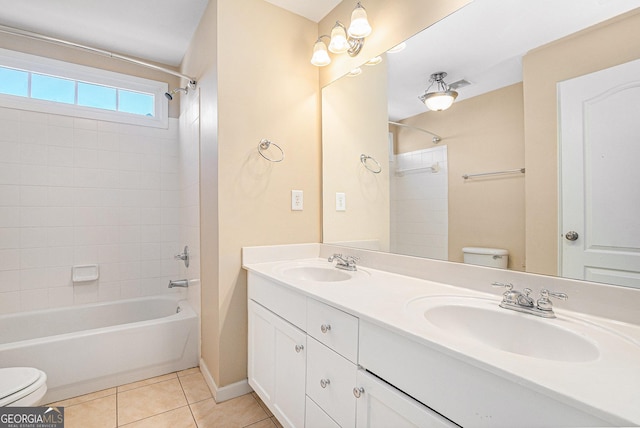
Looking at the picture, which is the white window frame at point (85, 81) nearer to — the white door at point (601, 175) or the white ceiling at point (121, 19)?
the white ceiling at point (121, 19)

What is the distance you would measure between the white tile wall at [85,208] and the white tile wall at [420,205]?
4.69 feet

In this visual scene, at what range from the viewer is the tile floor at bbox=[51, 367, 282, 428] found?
1.51 meters

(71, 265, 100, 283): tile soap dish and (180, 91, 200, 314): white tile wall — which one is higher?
(180, 91, 200, 314): white tile wall

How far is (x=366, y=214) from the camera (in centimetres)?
175

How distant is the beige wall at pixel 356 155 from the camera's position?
1634 millimetres

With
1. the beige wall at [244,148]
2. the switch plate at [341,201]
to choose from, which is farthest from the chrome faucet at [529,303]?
the beige wall at [244,148]

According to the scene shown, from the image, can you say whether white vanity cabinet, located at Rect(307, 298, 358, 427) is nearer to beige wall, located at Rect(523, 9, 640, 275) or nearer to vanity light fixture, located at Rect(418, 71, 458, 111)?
beige wall, located at Rect(523, 9, 640, 275)

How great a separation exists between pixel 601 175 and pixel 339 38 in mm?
1370

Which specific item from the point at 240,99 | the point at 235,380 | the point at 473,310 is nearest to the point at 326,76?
the point at 240,99

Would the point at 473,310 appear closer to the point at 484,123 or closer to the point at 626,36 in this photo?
the point at 484,123

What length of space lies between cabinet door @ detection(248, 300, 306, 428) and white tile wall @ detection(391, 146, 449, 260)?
0.68 m

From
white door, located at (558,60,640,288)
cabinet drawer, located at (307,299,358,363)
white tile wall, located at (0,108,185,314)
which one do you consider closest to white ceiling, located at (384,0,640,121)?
white door, located at (558,60,640,288)

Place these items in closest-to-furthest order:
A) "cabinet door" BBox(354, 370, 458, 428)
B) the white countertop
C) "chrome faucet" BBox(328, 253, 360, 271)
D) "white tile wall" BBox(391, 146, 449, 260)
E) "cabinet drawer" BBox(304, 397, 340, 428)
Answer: the white countertop < "cabinet door" BBox(354, 370, 458, 428) < "cabinet drawer" BBox(304, 397, 340, 428) < "white tile wall" BBox(391, 146, 449, 260) < "chrome faucet" BBox(328, 253, 360, 271)

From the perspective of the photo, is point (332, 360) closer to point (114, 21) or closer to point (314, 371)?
point (314, 371)
